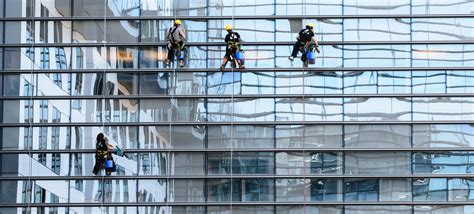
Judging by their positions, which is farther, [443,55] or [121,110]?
[121,110]

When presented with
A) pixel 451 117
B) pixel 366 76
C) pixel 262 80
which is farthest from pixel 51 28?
pixel 451 117

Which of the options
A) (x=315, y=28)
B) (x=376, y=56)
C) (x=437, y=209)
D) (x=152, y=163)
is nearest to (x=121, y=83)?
(x=152, y=163)

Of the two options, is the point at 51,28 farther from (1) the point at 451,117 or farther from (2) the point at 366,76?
(1) the point at 451,117

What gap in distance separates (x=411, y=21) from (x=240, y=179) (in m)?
8.03

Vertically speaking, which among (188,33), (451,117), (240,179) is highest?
(188,33)

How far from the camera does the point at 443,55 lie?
118ft

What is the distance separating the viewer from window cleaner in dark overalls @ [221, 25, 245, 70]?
3538 centimetres

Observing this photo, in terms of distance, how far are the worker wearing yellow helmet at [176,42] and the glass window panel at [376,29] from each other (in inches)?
222

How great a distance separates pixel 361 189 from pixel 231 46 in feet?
21.5

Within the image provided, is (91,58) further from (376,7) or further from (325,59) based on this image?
(376,7)

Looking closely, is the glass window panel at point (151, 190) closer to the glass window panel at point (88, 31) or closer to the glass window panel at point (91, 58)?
the glass window panel at point (91, 58)

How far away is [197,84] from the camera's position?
36.2 metres

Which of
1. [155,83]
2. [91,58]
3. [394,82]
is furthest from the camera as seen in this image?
[91,58]

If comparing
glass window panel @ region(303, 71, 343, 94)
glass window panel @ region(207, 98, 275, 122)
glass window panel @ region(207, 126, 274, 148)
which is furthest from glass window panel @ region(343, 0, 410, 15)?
glass window panel @ region(207, 126, 274, 148)
